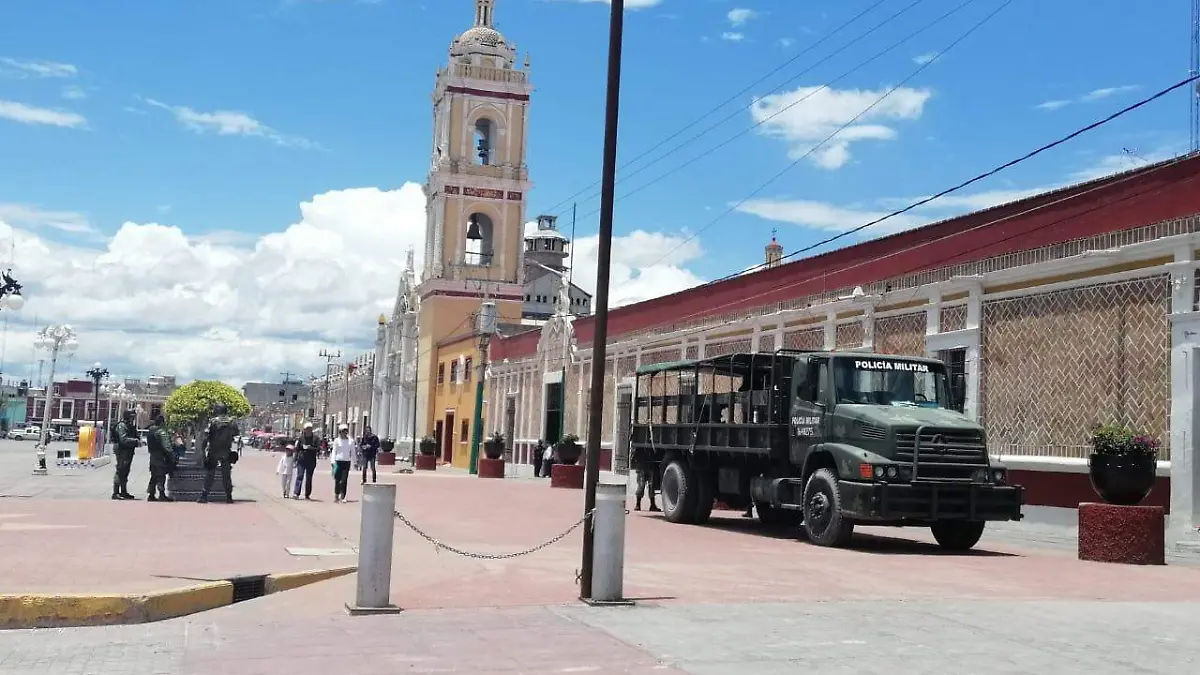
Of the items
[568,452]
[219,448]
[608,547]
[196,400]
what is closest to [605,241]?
[608,547]

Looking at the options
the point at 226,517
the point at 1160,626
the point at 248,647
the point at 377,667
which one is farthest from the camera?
the point at 226,517

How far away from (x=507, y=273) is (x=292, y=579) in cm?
5768

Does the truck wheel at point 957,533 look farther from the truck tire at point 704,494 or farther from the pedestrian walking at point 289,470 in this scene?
the pedestrian walking at point 289,470

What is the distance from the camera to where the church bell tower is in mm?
67688

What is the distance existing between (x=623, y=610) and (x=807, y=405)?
8221 millimetres

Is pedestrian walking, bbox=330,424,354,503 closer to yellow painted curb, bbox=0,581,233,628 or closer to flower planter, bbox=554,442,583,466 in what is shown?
flower planter, bbox=554,442,583,466

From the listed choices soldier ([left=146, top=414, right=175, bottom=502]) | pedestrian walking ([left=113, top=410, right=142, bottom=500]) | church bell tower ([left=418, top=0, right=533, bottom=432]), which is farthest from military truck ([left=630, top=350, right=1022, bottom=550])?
church bell tower ([left=418, top=0, right=533, bottom=432])

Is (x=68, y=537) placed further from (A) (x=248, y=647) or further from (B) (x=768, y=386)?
(B) (x=768, y=386)

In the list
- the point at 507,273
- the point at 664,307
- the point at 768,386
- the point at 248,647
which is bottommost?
the point at 248,647

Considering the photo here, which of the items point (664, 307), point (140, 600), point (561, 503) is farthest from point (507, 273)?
point (140, 600)

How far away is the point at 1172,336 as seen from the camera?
18125 mm

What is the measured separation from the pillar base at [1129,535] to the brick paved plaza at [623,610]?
458mm

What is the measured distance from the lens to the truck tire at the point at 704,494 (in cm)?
2105

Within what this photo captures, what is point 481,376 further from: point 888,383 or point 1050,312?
point 888,383
